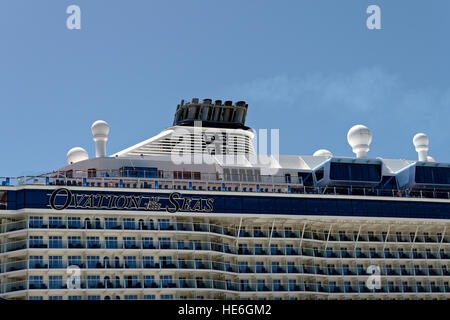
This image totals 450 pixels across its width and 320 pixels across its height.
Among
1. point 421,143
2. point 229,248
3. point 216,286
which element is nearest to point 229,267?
point 229,248

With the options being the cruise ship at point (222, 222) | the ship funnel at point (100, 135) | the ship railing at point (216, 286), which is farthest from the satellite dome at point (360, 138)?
the ship funnel at point (100, 135)

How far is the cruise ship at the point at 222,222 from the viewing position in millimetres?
65375

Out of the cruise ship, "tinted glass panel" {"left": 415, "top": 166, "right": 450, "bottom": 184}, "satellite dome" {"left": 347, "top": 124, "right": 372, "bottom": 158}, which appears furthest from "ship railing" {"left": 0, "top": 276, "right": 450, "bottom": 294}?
"satellite dome" {"left": 347, "top": 124, "right": 372, "bottom": 158}

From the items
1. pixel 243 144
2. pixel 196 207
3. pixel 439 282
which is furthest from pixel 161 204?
pixel 439 282

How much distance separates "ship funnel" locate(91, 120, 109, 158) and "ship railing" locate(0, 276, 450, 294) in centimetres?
1223

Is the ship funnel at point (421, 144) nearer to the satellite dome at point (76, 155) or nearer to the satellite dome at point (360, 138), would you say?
the satellite dome at point (360, 138)

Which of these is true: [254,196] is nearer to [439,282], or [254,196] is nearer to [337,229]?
[337,229]

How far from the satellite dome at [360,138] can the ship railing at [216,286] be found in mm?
11953

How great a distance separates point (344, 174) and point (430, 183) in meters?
7.70

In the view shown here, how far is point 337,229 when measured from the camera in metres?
75.4

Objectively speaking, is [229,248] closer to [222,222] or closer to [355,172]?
[222,222]

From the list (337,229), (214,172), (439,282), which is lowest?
(439,282)

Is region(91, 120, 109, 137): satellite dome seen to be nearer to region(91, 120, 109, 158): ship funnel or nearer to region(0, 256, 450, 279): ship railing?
region(91, 120, 109, 158): ship funnel

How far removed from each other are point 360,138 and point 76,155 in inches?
954
